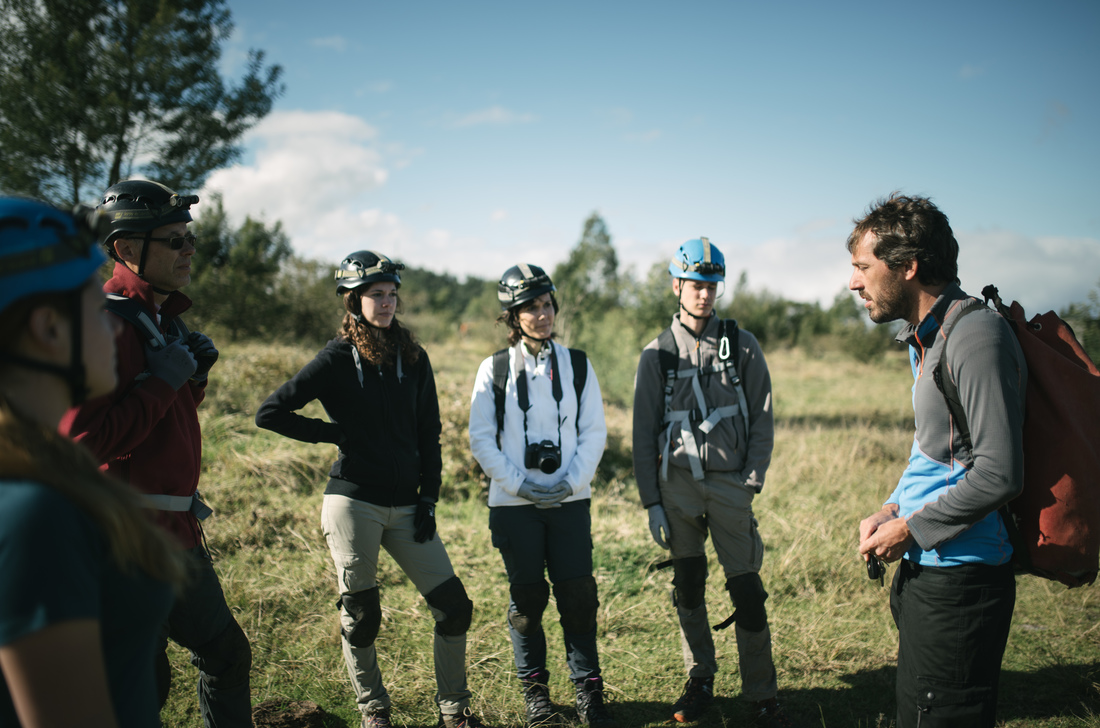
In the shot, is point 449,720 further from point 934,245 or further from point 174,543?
point 934,245

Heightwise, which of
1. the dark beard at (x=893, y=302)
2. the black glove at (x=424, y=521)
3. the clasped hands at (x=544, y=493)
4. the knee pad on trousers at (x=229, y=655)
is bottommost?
the knee pad on trousers at (x=229, y=655)

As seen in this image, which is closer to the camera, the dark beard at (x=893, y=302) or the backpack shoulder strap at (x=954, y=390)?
the backpack shoulder strap at (x=954, y=390)

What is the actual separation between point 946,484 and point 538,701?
2362 mm

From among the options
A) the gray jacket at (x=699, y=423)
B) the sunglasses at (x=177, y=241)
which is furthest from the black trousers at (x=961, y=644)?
the sunglasses at (x=177, y=241)

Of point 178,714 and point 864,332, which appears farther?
point 864,332

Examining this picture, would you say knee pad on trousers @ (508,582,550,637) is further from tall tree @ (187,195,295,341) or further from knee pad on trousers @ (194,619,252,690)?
tall tree @ (187,195,295,341)

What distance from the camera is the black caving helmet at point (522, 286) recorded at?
3.67 m

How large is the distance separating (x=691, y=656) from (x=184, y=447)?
2.97 metres

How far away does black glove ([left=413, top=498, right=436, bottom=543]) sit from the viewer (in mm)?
3354

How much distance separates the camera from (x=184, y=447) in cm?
253

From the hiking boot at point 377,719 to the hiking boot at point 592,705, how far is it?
41.0 inches

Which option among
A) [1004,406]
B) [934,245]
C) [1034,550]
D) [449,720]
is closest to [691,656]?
[449,720]

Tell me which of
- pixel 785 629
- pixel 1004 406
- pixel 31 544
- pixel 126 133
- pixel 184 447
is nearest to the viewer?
pixel 31 544

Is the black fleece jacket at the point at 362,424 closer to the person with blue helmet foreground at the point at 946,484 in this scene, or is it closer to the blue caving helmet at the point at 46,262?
the blue caving helmet at the point at 46,262
